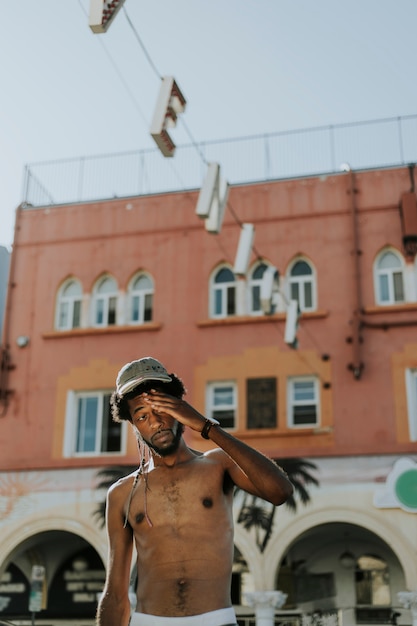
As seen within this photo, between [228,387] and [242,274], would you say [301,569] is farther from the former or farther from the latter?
[242,274]

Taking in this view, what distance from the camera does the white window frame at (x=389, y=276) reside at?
21500 millimetres

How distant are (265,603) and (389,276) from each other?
284 inches

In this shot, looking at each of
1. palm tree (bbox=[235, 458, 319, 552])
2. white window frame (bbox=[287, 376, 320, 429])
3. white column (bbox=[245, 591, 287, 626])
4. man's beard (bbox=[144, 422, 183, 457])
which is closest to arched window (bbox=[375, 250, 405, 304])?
white window frame (bbox=[287, 376, 320, 429])

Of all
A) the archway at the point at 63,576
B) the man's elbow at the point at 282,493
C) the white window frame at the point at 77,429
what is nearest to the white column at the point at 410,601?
the white window frame at the point at 77,429

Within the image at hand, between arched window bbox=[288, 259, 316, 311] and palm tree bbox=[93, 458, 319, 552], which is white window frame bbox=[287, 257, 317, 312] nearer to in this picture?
arched window bbox=[288, 259, 316, 311]

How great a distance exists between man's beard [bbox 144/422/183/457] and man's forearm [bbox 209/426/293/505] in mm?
314

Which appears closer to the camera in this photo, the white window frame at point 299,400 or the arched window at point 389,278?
the white window frame at point 299,400

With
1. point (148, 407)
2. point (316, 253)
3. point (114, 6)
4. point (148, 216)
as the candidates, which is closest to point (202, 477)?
point (148, 407)

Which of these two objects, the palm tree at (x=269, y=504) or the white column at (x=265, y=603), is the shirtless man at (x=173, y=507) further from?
the palm tree at (x=269, y=504)

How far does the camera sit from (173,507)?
491 centimetres

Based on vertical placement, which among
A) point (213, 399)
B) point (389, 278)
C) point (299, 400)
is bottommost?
point (299, 400)

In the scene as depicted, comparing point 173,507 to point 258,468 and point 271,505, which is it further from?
point 271,505

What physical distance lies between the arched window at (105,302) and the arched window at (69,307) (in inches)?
15.6

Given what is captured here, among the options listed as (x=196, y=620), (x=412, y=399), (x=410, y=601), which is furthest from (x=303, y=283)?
(x=196, y=620)
